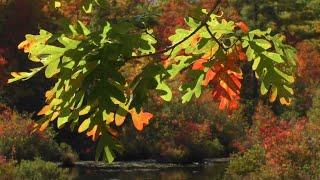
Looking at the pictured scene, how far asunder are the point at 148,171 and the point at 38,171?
5666 mm

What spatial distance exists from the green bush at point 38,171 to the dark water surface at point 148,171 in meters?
2.13

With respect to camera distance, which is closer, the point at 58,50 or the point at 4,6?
the point at 58,50

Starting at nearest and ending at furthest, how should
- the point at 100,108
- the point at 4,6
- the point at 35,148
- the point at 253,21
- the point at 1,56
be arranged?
the point at 100,108 → the point at 35,148 → the point at 1,56 → the point at 4,6 → the point at 253,21

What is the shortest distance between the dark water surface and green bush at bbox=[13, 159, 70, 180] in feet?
7.00

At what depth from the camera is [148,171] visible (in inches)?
938

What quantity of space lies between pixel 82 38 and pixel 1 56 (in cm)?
2938

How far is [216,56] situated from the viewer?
2.84 m

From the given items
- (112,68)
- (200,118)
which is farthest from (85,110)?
(200,118)

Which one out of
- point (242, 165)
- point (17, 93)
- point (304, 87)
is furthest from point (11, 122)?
point (304, 87)

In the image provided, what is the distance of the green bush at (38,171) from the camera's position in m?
18.9

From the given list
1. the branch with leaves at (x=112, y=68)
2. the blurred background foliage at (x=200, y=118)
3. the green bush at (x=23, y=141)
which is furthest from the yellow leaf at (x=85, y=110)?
the green bush at (x=23, y=141)

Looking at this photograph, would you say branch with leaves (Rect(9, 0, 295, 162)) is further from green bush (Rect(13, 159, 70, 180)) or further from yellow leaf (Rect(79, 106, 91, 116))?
green bush (Rect(13, 159, 70, 180))

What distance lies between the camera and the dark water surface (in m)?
22.2

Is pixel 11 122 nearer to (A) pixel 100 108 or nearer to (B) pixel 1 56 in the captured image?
(B) pixel 1 56
